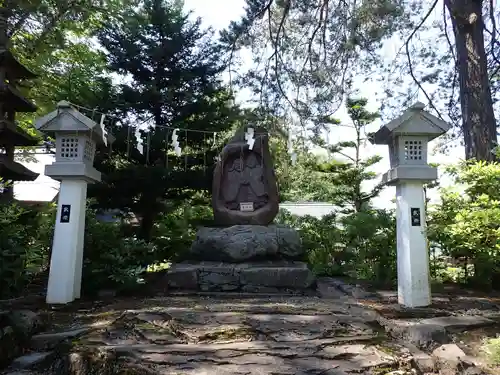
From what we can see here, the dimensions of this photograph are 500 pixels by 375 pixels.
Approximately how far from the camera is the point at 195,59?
9.71 meters

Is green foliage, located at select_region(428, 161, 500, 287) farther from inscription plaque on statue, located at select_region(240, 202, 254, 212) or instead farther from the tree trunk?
inscription plaque on statue, located at select_region(240, 202, 254, 212)

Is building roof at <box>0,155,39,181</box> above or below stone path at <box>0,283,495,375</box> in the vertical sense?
above

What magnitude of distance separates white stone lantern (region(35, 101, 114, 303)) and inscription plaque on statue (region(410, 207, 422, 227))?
14.4 ft

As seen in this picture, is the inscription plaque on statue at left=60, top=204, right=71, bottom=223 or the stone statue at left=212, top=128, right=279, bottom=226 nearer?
the inscription plaque on statue at left=60, top=204, right=71, bottom=223

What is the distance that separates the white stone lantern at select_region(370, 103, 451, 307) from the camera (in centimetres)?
500

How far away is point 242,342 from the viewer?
3449 mm

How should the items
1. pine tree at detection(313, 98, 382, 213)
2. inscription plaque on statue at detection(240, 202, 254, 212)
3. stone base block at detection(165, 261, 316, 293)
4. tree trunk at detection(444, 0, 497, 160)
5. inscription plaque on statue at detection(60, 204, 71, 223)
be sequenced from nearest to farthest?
1. inscription plaque on statue at detection(60, 204, 71, 223)
2. stone base block at detection(165, 261, 316, 293)
3. tree trunk at detection(444, 0, 497, 160)
4. inscription plaque on statue at detection(240, 202, 254, 212)
5. pine tree at detection(313, 98, 382, 213)

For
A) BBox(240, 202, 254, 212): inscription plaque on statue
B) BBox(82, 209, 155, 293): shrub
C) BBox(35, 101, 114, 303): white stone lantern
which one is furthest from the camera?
BBox(240, 202, 254, 212): inscription plaque on statue

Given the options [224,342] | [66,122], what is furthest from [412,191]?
[66,122]

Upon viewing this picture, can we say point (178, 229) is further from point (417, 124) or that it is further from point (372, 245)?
point (417, 124)

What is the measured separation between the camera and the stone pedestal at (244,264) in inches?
241

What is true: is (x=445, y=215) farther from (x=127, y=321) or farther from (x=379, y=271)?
(x=127, y=321)

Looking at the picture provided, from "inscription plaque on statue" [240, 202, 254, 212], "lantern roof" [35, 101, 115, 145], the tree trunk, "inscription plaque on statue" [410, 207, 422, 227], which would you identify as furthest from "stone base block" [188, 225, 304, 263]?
the tree trunk

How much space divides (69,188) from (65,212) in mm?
333
